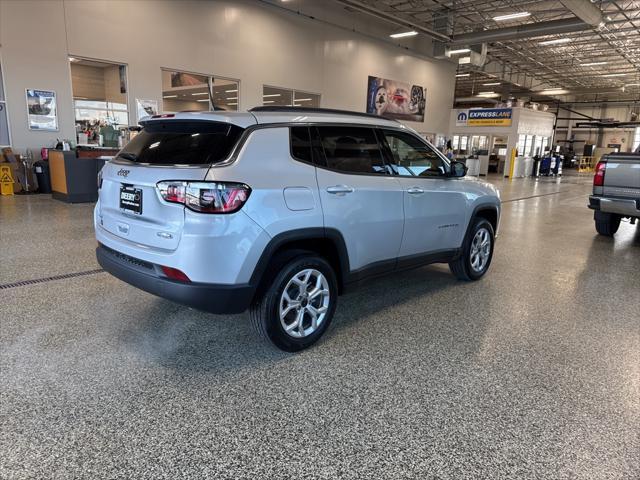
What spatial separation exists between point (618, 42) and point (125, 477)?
2491cm

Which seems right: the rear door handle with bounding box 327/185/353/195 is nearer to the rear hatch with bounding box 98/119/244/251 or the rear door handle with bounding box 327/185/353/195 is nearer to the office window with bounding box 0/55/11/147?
the rear hatch with bounding box 98/119/244/251

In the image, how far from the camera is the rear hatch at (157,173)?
246cm

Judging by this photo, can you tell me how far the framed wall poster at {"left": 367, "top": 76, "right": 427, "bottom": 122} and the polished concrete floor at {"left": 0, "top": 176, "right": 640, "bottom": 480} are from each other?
1574cm

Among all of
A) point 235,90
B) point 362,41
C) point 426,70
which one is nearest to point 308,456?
point 235,90

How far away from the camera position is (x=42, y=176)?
10367mm

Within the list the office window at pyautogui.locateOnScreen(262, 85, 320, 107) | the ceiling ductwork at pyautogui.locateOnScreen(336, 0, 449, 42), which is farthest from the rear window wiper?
the office window at pyautogui.locateOnScreen(262, 85, 320, 107)

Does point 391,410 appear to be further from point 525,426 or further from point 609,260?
point 609,260

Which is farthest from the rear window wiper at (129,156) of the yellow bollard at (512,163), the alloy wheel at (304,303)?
the yellow bollard at (512,163)

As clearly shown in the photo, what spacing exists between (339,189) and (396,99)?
18780 mm

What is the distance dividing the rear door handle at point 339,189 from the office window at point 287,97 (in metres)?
13.2

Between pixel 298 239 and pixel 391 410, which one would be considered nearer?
pixel 391 410

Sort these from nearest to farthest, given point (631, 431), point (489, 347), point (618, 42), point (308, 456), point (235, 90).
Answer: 1. point (308, 456)
2. point (631, 431)
3. point (489, 347)
4. point (235, 90)
5. point (618, 42)

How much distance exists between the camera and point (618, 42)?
19.6m

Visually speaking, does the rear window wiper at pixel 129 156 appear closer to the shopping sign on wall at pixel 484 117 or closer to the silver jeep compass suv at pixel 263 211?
the silver jeep compass suv at pixel 263 211
